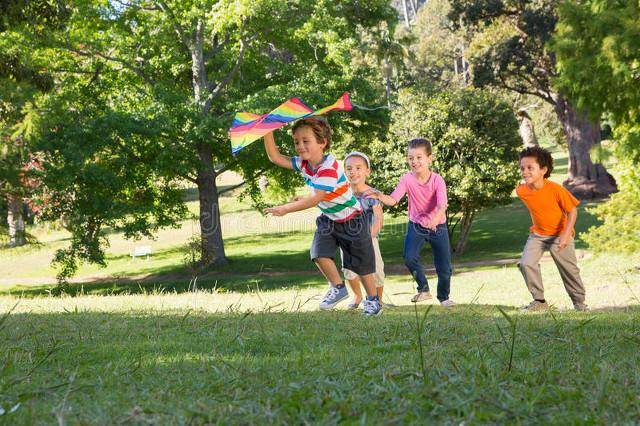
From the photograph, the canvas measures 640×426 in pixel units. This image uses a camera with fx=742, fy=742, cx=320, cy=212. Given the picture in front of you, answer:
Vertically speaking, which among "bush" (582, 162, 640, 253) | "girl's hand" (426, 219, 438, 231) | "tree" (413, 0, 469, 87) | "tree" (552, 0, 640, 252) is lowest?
"bush" (582, 162, 640, 253)

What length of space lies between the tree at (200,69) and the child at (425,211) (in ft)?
42.3

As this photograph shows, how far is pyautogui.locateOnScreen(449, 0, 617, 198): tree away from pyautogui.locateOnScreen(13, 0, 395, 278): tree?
12.1 metres

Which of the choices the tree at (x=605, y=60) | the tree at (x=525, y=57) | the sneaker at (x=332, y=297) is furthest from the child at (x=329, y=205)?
the tree at (x=525, y=57)

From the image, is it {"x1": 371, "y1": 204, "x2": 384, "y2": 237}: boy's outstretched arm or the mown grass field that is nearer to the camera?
the mown grass field

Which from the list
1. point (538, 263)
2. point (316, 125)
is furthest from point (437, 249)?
point (316, 125)

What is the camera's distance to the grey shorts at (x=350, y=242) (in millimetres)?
6969

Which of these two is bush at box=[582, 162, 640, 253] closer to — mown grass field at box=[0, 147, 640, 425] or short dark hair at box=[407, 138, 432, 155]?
short dark hair at box=[407, 138, 432, 155]

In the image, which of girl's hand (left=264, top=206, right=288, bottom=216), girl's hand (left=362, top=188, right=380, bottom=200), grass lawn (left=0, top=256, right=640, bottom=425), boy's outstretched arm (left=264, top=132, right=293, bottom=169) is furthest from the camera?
girl's hand (left=362, top=188, right=380, bottom=200)

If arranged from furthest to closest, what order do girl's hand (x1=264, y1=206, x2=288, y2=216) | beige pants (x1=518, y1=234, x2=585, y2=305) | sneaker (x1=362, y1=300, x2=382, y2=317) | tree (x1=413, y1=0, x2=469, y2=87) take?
tree (x1=413, y1=0, x2=469, y2=87)
beige pants (x1=518, y1=234, x2=585, y2=305)
sneaker (x1=362, y1=300, x2=382, y2=317)
girl's hand (x1=264, y1=206, x2=288, y2=216)

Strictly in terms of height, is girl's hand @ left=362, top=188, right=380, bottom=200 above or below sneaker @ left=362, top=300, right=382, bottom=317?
above

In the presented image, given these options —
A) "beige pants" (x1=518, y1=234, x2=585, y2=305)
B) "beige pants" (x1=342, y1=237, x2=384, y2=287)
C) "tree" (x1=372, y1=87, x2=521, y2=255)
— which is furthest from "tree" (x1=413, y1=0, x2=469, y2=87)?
"beige pants" (x1=342, y1=237, x2=384, y2=287)

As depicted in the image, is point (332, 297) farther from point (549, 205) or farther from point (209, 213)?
point (209, 213)

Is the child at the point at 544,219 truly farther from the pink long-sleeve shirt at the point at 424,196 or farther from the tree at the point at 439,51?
the tree at the point at 439,51

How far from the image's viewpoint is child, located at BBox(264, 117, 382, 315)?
6652 mm
